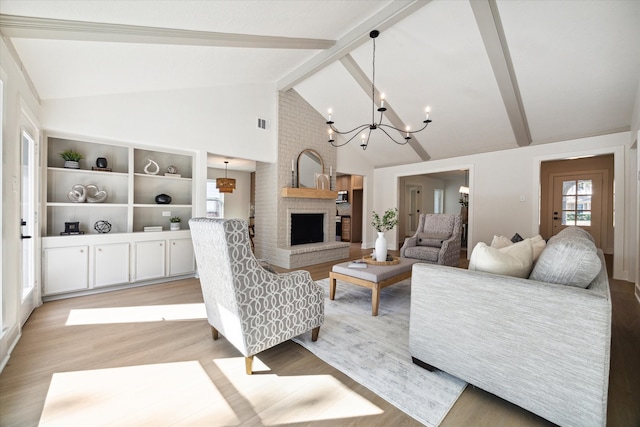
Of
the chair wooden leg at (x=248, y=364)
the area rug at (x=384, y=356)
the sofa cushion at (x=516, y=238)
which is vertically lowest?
the area rug at (x=384, y=356)

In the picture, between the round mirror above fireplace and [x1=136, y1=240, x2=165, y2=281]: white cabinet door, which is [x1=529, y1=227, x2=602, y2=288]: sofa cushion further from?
the round mirror above fireplace

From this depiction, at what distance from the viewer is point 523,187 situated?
5.14 meters

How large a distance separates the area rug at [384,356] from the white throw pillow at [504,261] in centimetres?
76

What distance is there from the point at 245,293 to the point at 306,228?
13.9 ft

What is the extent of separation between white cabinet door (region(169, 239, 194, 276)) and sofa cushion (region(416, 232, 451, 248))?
3.86 m

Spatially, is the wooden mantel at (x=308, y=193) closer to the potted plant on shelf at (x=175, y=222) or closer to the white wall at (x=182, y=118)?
the white wall at (x=182, y=118)

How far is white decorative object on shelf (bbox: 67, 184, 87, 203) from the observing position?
Result: 134 inches

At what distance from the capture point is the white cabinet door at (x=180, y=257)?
158 inches

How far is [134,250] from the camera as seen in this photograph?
368cm

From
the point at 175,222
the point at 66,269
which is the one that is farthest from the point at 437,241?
the point at 66,269

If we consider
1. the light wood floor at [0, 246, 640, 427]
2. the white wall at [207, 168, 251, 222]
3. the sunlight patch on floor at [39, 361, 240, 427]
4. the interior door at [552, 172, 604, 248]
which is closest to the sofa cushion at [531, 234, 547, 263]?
the light wood floor at [0, 246, 640, 427]

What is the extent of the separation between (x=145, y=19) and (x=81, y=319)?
2830 mm

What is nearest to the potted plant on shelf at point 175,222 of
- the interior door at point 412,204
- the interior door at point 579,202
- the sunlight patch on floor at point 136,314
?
the sunlight patch on floor at point 136,314

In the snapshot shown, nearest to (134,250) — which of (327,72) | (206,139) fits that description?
(206,139)
